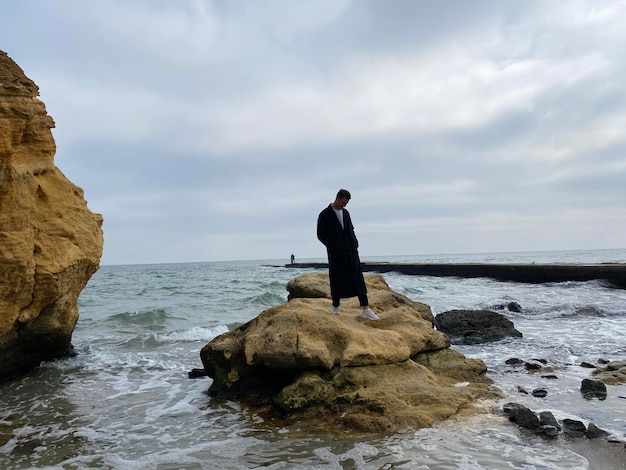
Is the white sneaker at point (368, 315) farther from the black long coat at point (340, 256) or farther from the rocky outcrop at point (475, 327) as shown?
the rocky outcrop at point (475, 327)

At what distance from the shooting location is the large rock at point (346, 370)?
4836mm

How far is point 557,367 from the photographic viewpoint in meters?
6.91

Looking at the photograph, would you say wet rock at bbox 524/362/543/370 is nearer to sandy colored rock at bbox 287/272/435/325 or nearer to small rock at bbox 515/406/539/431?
sandy colored rock at bbox 287/272/435/325

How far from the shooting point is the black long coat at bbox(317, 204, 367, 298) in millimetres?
6820

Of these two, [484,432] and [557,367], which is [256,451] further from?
[557,367]

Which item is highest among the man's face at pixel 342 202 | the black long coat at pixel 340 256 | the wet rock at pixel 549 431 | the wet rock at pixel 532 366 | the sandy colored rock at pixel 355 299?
the man's face at pixel 342 202

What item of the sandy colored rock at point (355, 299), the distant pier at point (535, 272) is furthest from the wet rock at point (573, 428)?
the distant pier at point (535, 272)

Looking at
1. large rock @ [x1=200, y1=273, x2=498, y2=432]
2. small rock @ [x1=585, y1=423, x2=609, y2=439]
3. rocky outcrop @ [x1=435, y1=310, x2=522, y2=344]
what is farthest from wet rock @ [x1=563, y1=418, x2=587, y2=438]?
rocky outcrop @ [x1=435, y1=310, x2=522, y2=344]

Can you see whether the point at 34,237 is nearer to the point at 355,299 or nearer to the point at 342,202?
the point at 342,202

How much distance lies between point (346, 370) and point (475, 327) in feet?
19.5

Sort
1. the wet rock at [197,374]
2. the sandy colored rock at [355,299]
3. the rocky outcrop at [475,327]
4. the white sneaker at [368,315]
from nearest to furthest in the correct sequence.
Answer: the white sneaker at [368,315], the wet rock at [197,374], the sandy colored rock at [355,299], the rocky outcrop at [475,327]

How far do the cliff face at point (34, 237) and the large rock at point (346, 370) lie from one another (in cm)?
267

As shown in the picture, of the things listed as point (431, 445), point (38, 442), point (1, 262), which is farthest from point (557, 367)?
point (1, 262)

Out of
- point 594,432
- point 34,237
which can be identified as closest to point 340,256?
point 594,432
